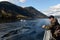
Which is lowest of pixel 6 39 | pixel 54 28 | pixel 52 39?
pixel 6 39

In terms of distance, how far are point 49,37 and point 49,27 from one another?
1.21 meters

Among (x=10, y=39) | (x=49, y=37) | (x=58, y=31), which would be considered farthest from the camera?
(x=10, y=39)

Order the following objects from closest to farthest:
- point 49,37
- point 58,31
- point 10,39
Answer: point 58,31, point 49,37, point 10,39

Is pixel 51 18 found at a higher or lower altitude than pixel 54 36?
higher

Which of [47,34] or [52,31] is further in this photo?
[47,34]

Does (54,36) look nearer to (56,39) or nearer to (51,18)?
(56,39)

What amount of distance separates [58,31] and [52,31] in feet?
1.60

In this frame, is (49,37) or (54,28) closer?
(54,28)

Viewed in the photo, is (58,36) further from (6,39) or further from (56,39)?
(6,39)

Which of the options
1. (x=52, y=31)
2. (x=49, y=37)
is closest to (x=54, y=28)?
(x=52, y=31)

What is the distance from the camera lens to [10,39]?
94.7 ft

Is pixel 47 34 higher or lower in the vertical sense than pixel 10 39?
higher

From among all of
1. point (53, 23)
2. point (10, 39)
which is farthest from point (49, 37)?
point (10, 39)

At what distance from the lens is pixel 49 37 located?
14.3 m
